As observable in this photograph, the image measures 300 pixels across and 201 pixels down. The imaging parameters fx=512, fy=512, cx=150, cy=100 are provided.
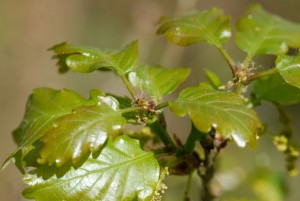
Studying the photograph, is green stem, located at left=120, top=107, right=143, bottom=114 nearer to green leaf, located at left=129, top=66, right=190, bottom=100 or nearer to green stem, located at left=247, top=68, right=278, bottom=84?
green leaf, located at left=129, top=66, right=190, bottom=100

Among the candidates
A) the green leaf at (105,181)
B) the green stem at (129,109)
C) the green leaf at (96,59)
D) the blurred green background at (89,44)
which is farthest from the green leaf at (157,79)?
the blurred green background at (89,44)

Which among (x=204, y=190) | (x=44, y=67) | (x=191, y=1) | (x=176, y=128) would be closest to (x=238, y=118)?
(x=204, y=190)

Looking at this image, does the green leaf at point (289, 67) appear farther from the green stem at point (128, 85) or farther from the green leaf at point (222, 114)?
the green stem at point (128, 85)

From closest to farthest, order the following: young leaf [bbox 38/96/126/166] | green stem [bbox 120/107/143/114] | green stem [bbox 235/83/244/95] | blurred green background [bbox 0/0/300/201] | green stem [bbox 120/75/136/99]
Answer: young leaf [bbox 38/96/126/166]
green stem [bbox 120/107/143/114]
green stem [bbox 120/75/136/99]
green stem [bbox 235/83/244/95]
blurred green background [bbox 0/0/300/201]

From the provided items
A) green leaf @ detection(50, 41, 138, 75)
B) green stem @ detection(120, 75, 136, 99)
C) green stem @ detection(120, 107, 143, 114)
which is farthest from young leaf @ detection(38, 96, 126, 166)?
green leaf @ detection(50, 41, 138, 75)

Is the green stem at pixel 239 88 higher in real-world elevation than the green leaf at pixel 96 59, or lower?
lower

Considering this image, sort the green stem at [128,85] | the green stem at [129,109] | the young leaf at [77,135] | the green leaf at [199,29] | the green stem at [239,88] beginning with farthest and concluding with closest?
the green leaf at [199,29], the green stem at [239,88], the green stem at [128,85], the green stem at [129,109], the young leaf at [77,135]

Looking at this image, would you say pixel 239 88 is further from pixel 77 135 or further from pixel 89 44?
pixel 89 44
